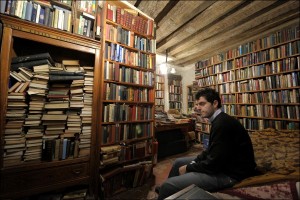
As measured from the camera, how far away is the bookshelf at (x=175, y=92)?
564 cm

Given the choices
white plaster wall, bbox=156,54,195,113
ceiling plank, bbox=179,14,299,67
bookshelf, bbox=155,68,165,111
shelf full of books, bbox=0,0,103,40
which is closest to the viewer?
shelf full of books, bbox=0,0,103,40

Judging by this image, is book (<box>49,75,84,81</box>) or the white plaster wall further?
the white plaster wall

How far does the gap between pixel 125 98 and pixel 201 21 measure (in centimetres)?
217

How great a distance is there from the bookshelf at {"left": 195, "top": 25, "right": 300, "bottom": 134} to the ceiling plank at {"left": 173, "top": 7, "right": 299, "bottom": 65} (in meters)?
0.19

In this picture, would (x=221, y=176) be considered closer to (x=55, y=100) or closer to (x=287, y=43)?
(x=55, y=100)

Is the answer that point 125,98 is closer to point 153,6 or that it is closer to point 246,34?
point 153,6

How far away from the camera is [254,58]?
3203mm

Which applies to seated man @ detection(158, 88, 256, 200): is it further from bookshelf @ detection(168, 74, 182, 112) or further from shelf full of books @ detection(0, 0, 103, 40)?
bookshelf @ detection(168, 74, 182, 112)

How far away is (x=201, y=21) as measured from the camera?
9.07 ft

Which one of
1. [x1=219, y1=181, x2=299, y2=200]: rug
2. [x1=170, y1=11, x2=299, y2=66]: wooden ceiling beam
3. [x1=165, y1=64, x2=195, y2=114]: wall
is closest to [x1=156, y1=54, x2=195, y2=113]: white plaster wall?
[x1=165, y1=64, x2=195, y2=114]: wall

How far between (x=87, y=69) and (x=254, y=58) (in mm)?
3530

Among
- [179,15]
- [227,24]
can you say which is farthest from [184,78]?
[179,15]

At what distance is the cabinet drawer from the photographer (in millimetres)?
1265

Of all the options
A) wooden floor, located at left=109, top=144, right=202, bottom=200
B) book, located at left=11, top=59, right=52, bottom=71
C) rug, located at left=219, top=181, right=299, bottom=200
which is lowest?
wooden floor, located at left=109, top=144, right=202, bottom=200
